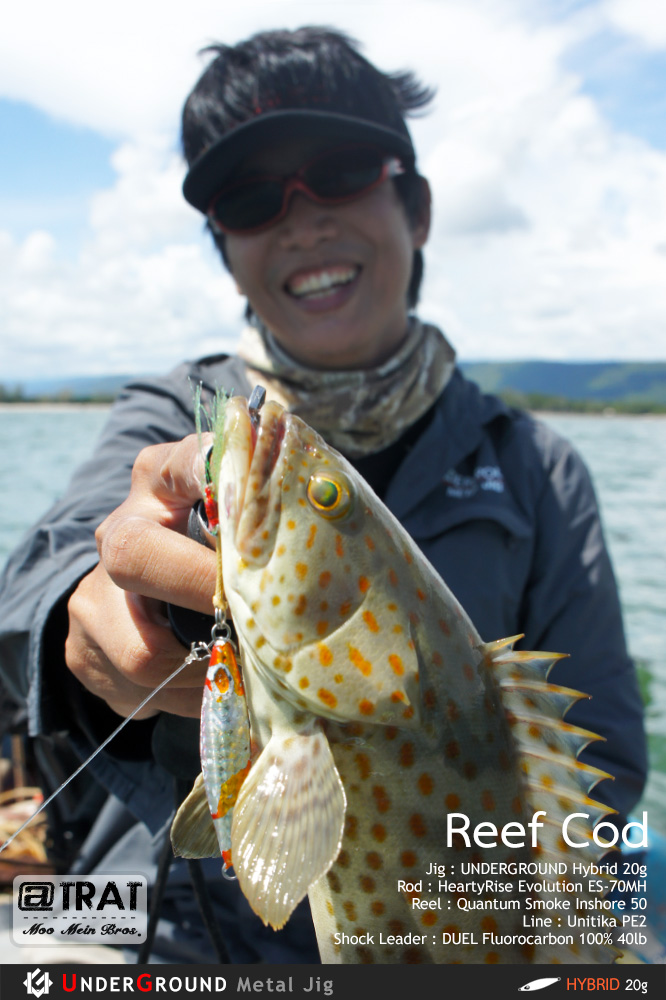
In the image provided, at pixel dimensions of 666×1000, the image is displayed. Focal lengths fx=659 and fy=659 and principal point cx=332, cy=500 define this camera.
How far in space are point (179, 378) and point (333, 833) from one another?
2.04 metres

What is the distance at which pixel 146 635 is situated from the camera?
129 cm

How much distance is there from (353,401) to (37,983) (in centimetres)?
206

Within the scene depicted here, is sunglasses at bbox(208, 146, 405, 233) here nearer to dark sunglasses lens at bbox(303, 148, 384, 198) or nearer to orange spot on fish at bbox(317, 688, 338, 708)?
dark sunglasses lens at bbox(303, 148, 384, 198)

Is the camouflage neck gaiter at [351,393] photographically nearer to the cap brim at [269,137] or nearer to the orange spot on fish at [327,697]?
the cap brim at [269,137]

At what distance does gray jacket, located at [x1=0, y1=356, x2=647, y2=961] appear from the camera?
2160 millimetres

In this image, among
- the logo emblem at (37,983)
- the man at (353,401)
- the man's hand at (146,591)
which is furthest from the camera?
the man at (353,401)

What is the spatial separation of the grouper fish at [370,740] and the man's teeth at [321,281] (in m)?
1.74

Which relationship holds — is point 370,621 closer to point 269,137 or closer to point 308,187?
point 308,187

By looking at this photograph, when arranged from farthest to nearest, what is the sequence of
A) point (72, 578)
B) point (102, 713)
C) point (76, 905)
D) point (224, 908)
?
point (224, 908) → point (76, 905) → point (102, 713) → point (72, 578)

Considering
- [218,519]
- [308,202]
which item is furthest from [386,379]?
[218,519]

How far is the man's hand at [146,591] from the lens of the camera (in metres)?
1.16

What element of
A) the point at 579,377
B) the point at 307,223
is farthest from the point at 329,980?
the point at 579,377

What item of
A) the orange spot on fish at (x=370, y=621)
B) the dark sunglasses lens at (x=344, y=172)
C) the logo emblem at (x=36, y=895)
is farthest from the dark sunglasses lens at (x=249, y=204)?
the logo emblem at (x=36, y=895)

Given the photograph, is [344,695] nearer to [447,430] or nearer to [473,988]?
[473,988]
